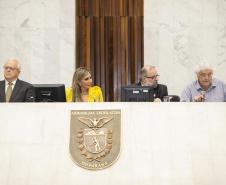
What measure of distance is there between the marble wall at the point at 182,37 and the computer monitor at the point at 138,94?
332cm

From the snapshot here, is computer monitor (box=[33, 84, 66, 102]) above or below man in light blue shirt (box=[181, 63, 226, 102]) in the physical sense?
below

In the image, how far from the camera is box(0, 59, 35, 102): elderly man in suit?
16.2ft

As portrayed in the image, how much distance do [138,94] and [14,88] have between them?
1730 millimetres

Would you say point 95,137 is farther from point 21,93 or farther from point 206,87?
point 206,87

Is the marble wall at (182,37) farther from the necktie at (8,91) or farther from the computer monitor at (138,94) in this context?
the computer monitor at (138,94)

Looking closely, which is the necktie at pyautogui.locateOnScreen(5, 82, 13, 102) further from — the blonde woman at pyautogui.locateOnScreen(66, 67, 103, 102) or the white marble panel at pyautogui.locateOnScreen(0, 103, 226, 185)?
the white marble panel at pyautogui.locateOnScreen(0, 103, 226, 185)

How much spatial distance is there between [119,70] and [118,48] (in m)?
→ 0.38

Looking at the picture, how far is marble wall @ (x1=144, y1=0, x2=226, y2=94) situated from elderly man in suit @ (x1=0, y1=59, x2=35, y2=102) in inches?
107

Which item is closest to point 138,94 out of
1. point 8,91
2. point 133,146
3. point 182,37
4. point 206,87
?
point 133,146

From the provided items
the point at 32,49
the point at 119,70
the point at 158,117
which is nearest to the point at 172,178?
the point at 158,117

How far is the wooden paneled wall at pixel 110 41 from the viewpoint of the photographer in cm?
763

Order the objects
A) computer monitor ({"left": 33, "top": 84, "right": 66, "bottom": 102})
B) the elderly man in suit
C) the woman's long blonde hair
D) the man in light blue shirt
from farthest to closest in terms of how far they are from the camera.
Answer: the man in light blue shirt → the woman's long blonde hair → the elderly man in suit → computer monitor ({"left": 33, "top": 84, "right": 66, "bottom": 102})

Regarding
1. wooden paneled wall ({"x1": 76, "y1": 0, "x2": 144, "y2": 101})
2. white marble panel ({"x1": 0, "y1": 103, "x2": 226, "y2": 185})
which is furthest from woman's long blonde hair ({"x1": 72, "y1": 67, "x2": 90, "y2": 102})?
wooden paneled wall ({"x1": 76, "y1": 0, "x2": 144, "y2": 101})

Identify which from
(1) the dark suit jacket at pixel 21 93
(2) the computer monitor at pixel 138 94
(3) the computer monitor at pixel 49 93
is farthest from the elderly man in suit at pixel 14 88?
(2) the computer monitor at pixel 138 94
